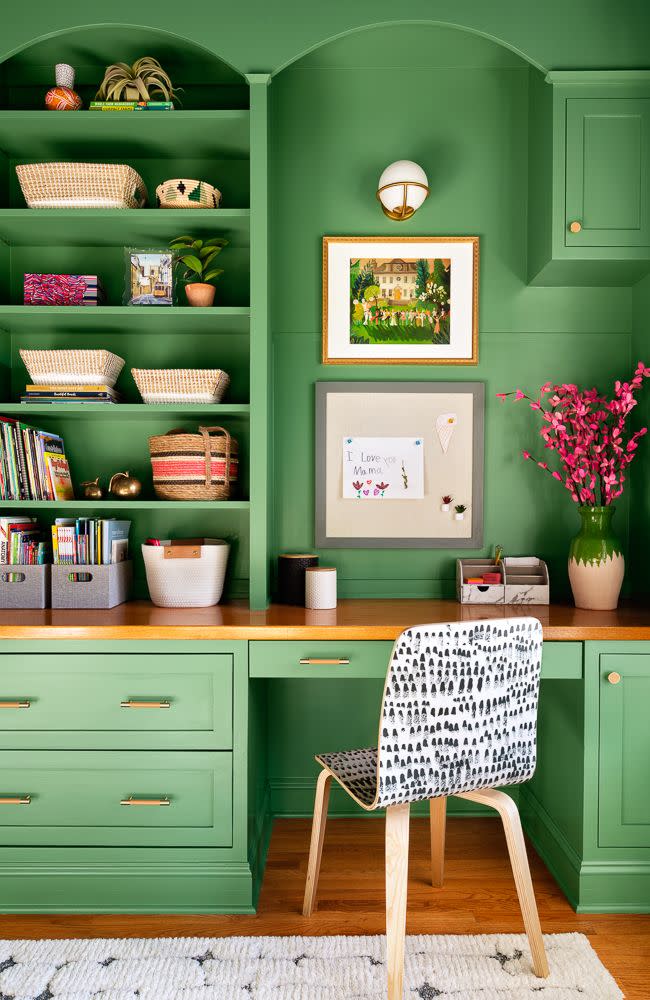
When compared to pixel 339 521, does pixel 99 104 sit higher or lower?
higher

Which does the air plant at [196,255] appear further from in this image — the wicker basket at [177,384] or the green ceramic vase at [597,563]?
the green ceramic vase at [597,563]

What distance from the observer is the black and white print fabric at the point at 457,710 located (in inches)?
59.1

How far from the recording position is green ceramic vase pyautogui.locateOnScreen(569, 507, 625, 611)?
2.20 metres

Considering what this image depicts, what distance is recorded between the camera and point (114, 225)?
223 centimetres

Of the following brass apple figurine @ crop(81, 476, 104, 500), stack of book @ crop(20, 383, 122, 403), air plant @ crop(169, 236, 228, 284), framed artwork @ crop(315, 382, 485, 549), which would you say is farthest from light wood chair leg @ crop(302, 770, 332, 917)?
air plant @ crop(169, 236, 228, 284)

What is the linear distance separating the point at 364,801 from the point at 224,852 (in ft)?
1.91

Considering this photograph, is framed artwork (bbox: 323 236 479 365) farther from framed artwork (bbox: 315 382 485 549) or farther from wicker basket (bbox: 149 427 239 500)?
wicker basket (bbox: 149 427 239 500)

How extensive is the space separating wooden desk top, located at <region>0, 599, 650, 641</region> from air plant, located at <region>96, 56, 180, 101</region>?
65.0 inches

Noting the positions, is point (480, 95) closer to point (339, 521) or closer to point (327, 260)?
point (327, 260)

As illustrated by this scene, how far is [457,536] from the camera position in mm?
2498

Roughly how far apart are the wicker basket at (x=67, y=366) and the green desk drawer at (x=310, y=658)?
104 cm

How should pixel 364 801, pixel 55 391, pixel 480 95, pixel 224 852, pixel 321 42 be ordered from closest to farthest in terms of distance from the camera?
pixel 364 801, pixel 224 852, pixel 321 42, pixel 55 391, pixel 480 95

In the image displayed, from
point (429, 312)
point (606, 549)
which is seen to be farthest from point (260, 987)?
point (429, 312)

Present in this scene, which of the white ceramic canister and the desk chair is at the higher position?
the white ceramic canister
